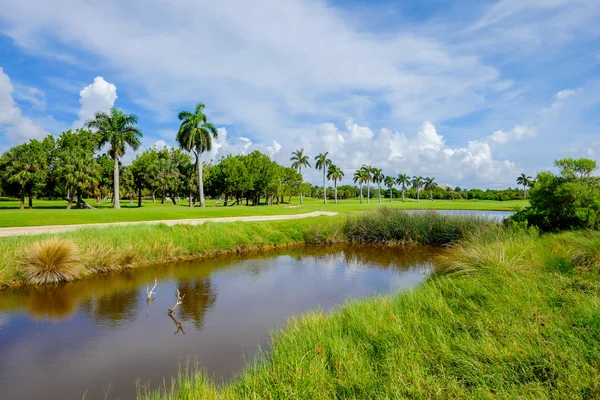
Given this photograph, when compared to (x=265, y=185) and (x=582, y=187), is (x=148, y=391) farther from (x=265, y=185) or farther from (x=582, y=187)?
(x=265, y=185)

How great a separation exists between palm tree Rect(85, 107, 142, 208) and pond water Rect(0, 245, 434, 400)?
114 ft

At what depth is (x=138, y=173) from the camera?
198ft

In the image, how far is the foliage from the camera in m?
13.3

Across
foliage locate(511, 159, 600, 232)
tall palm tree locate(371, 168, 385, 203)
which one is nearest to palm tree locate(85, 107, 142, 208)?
foliage locate(511, 159, 600, 232)

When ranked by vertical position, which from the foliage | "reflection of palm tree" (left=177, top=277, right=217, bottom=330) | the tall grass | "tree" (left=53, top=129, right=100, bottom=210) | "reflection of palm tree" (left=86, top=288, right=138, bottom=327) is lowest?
"reflection of palm tree" (left=177, top=277, right=217, bottom=330)

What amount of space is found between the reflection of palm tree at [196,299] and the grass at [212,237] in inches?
149

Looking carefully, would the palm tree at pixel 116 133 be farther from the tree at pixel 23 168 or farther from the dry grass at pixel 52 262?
the dry grass at pixel 52 262

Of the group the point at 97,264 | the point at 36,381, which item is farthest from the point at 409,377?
the point at 97,264

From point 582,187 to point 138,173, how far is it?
61.5 meters

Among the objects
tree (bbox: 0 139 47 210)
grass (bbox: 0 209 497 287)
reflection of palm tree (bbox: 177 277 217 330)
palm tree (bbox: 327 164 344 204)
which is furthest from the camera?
palm tree (bbox: 327 164 344 204)

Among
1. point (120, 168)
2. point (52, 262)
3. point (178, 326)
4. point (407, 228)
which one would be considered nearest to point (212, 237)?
point (52, 262)

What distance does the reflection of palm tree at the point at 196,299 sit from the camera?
29.8 feet

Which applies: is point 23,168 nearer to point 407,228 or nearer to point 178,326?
point 407,228

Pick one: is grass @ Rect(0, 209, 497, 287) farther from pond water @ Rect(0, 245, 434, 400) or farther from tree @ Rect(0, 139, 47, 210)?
tree @ Rect(0, 139, 47, 210)
